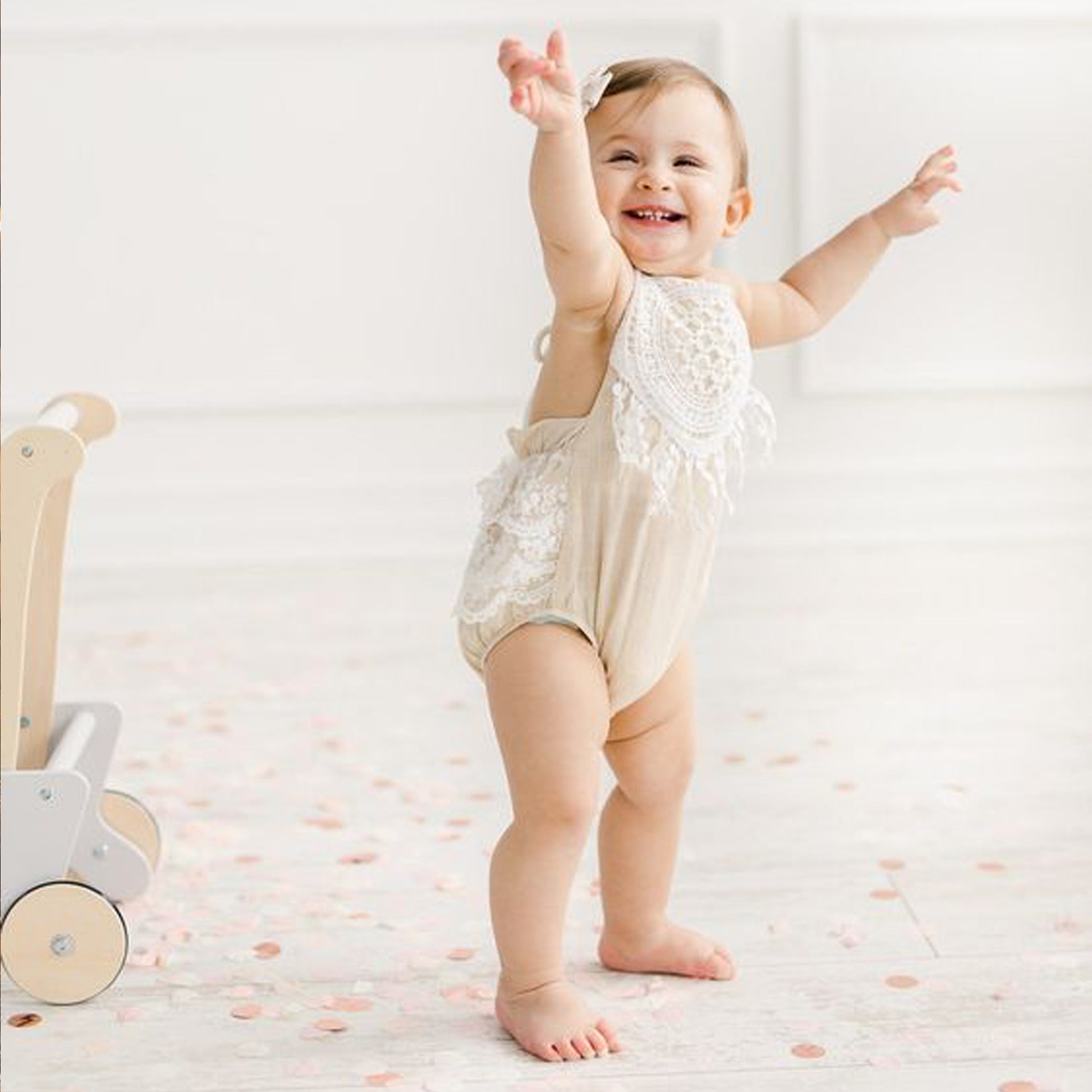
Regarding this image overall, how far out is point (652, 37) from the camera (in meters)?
3.64

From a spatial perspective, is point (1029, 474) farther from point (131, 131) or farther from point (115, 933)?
point (115, 933)

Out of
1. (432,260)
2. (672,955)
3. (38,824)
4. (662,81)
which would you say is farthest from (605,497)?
(432,260)

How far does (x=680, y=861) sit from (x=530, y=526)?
0.61m

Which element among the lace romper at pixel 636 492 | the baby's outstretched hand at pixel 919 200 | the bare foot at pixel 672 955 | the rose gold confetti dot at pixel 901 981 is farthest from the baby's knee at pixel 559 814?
the baby's outstretched hand at pixel 919 200

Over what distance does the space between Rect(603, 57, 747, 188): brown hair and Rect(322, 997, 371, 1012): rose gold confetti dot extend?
0.80m

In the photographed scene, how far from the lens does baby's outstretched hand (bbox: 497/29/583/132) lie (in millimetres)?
1347

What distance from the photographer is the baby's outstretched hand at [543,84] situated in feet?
4.42

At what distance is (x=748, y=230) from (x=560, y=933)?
7.63 ft

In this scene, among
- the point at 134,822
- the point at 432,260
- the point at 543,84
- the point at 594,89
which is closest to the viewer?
the point at 543,84

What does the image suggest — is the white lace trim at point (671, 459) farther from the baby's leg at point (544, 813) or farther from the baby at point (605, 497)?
the baby's leg at point (544, 813)

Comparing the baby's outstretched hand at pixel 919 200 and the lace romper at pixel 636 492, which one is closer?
the lace romper at pixel 636 492

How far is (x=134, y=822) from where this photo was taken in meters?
2.04

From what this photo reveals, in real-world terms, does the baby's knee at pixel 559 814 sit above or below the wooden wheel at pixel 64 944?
above

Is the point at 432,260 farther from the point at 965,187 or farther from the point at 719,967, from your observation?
the point at 719,967
